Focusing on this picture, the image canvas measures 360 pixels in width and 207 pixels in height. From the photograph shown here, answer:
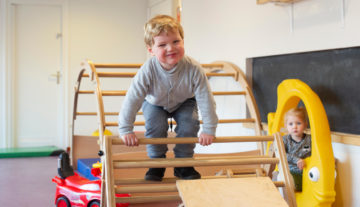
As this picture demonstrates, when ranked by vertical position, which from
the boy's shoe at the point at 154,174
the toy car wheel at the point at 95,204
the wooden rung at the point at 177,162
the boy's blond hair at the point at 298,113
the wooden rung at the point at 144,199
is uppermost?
the boy's blond hair at the point at 298,113

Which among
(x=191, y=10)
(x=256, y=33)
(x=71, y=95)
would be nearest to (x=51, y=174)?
(x=71, y=95)

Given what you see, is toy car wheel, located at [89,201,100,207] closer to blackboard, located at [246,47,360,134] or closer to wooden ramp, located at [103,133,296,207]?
wooden ramp, located at [103,133,296,207]

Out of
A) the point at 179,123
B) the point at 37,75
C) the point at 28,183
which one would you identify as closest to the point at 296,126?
the point at 179,123

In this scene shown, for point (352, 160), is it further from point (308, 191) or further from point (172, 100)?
point (172, 100)

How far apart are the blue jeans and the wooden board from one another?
292mm

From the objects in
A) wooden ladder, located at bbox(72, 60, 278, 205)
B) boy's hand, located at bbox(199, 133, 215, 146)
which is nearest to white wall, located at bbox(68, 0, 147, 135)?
wooden ladder, located at bbox(72, 60, 278, 205)

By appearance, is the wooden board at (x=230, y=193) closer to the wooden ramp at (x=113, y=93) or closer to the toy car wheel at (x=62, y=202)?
the wooden ramp at (x=113, y=93)

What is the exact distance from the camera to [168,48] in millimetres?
2027

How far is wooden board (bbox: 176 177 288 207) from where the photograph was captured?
1.85 m

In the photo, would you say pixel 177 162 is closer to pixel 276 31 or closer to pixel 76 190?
pixel 76 190

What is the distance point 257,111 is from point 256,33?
677 millimetres

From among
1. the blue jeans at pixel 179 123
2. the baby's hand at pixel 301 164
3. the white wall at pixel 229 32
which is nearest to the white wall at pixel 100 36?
the white wall at pixel 229 32

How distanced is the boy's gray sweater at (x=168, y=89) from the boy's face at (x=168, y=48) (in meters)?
0.07

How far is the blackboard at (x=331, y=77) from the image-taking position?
262 centimetres
